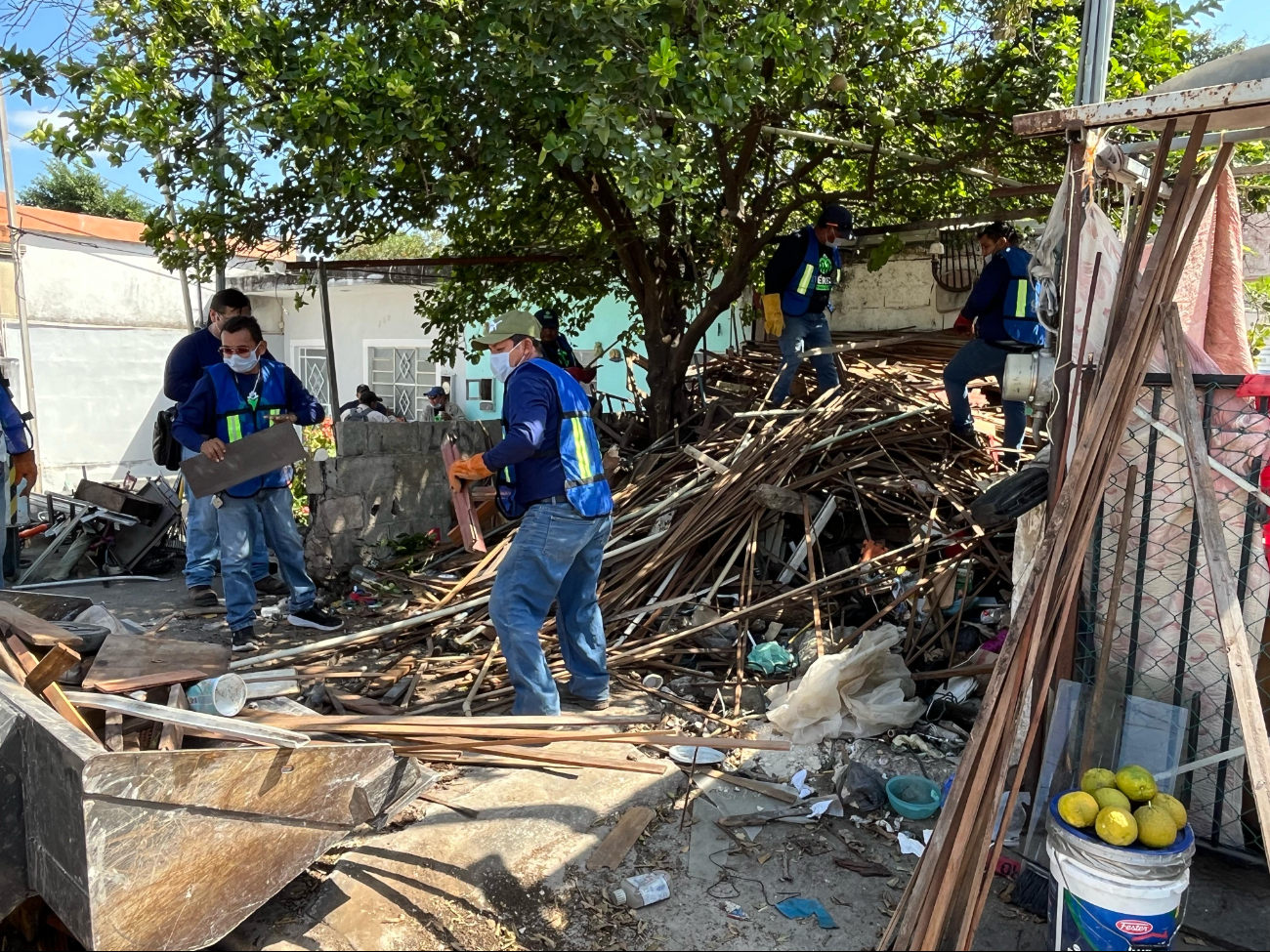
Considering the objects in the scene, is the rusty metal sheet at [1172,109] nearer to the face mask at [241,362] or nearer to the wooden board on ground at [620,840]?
the wooden board on ground at [620,840]

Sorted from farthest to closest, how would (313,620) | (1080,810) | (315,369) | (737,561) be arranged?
(315,369)
(737,561)
(313,620)
(1080,810)

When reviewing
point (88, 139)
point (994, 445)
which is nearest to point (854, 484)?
point (994, 445)

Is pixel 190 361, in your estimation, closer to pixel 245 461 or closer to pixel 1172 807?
pixel 245 461

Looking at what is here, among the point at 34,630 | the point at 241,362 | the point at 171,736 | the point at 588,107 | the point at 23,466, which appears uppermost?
the point at 588,107

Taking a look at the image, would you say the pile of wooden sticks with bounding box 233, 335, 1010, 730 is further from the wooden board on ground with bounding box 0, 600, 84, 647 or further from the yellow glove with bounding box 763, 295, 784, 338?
the wooden board on ground with bounding box 0, 600, 84, 647

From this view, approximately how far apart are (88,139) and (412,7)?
6.75ft

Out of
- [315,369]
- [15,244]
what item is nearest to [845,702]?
[15,244]

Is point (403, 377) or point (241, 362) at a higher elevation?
point (241, 362)

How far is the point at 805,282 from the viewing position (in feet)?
25.5

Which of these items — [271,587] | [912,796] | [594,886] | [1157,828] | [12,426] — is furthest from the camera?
[271,587]

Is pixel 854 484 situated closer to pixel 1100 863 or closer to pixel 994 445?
pixel 994 445

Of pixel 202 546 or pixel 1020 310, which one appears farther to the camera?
pixel 202 546

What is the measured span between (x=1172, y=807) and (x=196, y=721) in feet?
9.90

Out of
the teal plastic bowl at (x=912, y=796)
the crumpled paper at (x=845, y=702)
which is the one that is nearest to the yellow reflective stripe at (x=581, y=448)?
the crumpled paper at (x=845, y=702)
